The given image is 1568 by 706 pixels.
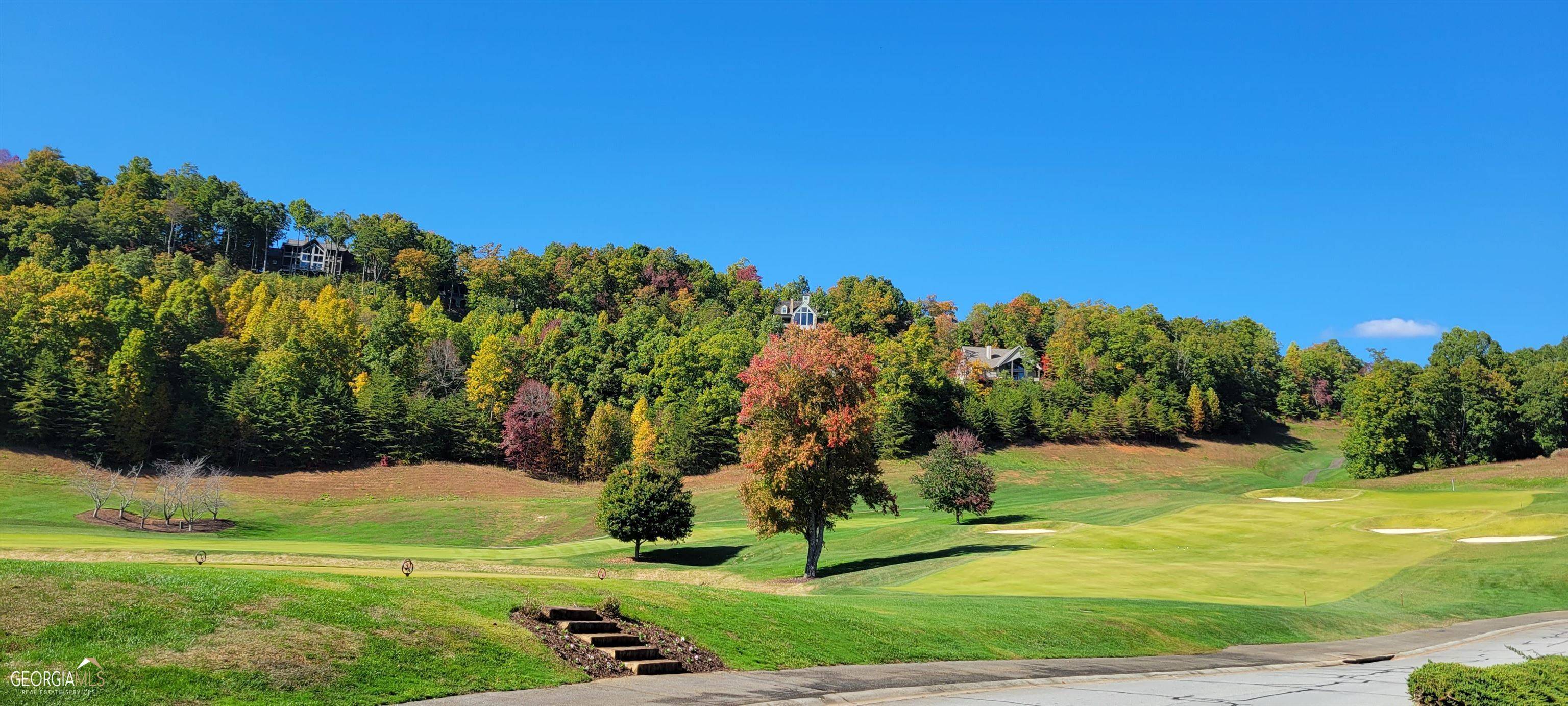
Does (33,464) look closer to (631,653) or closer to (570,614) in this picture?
(570,614)

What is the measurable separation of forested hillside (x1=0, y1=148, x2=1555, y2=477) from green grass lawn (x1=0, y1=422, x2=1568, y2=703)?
8494 mm

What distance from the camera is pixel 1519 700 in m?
12.6

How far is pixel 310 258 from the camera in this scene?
525 ft

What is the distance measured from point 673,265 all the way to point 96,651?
158134 millimetres

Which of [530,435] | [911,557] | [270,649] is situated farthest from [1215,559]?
[530,435]

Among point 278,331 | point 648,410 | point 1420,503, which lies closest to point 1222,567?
point 1420,503

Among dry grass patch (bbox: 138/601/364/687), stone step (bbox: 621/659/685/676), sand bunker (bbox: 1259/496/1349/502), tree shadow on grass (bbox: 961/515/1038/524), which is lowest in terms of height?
tree shadow on grass (bbox: 961/515/1038/524)

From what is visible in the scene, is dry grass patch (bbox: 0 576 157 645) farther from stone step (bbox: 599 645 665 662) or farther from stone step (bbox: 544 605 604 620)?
stone step (bbox: 599 645 665 662)

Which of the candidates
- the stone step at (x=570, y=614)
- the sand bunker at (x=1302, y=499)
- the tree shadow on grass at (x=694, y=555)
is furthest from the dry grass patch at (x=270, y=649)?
the sand bunker at (x=1302, y=499)

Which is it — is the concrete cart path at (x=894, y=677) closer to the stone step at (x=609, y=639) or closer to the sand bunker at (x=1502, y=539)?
the stone step at (x=609, y=639)

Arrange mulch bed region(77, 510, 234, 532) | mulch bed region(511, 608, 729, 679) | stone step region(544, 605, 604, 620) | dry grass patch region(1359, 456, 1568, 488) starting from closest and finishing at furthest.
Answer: mulch bed region(511, 608, 729, 679), stone step region(544, 605, 604, 620), mulch bed region(77, 510, 234, 532), dry grass patch region(1359, 456, 1568, 488)

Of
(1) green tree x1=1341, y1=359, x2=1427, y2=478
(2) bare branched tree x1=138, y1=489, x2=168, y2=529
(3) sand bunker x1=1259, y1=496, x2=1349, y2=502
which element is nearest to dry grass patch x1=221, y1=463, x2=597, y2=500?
(2) bare branched tree x1=138, y1=489, x2=168, y2=529

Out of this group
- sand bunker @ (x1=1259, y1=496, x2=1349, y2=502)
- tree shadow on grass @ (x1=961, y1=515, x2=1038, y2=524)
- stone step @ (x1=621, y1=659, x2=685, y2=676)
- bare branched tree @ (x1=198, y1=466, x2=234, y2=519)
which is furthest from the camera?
sand bunker @ (x1=1259, y1=496, x2=1349, y2=502)

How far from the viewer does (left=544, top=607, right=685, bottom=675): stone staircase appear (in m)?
14.9
